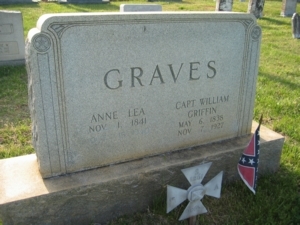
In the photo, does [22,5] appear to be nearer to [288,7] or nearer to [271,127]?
[288,7]

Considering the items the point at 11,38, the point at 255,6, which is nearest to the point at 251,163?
the point at 11,38

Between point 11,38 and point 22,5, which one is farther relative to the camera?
point 22,5

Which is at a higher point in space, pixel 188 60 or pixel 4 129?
pixel 188 60

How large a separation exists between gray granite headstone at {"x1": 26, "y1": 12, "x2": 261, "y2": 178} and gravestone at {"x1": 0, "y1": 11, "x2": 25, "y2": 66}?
14.4 feet

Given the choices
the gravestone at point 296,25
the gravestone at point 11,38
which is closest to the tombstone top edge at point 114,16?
the gravestone at point 11,38

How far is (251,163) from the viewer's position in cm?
262

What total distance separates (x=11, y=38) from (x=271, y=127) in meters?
4.91

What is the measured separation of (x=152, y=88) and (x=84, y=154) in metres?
0.74

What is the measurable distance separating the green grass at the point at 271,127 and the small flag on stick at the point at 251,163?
279mm

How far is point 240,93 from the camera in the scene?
10.0 feet

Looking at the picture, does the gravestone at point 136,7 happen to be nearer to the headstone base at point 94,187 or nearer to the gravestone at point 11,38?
the gravestone at point 11,38

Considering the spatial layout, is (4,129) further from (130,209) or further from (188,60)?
(188,60)

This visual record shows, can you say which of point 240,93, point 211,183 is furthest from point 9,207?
point 240,93

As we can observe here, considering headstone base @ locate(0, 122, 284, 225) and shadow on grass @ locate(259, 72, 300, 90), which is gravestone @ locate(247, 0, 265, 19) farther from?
headstone base @ locate(0, 122, 284, 225)
